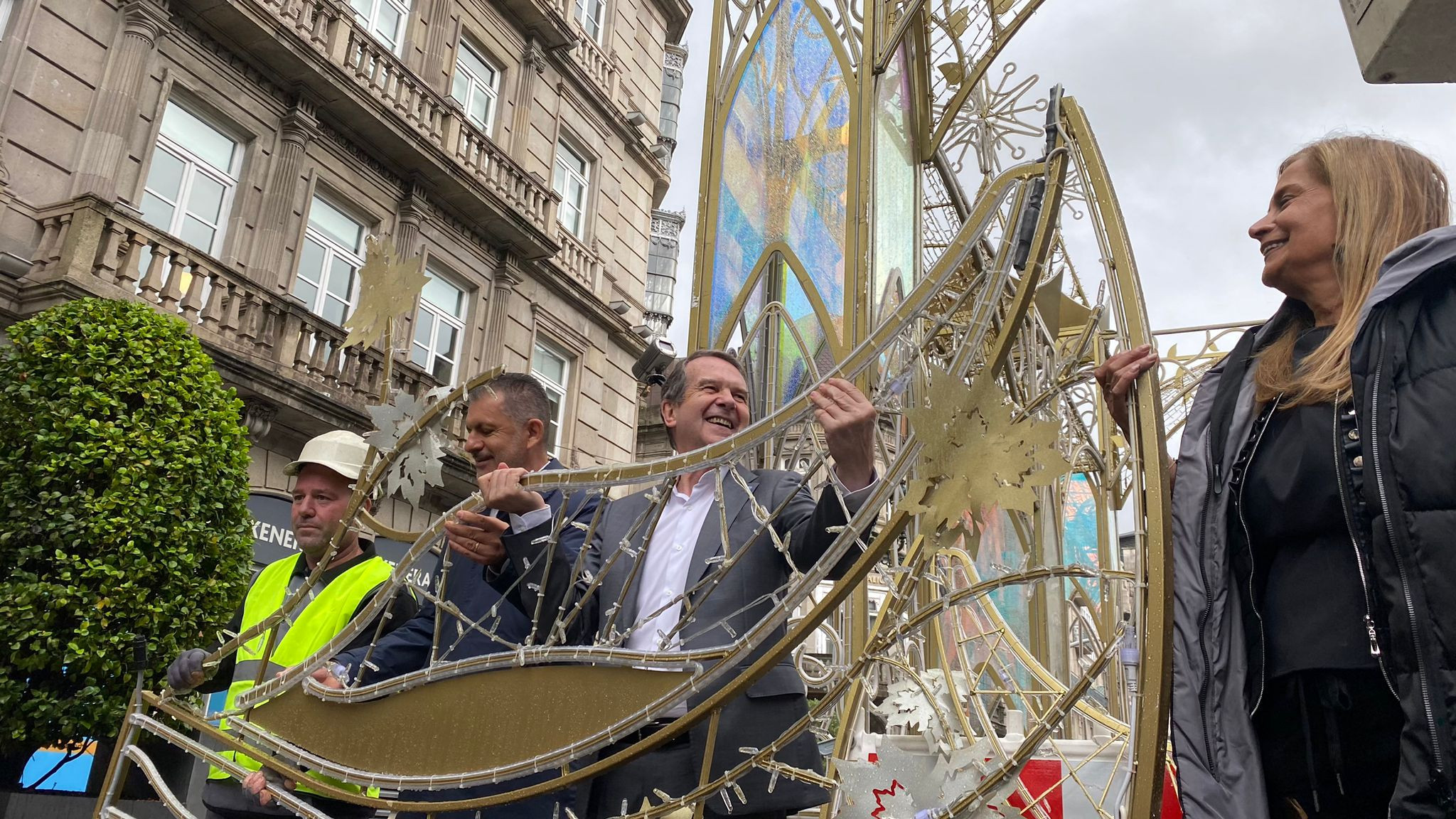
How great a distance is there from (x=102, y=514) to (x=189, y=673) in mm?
3565

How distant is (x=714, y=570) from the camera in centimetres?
166

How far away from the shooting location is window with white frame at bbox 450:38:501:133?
1195 centimetres

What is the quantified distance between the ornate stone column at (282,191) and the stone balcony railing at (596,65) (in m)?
5.15

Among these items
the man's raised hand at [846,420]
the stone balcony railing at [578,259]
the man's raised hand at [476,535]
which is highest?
the stone balcony railing at [578,259]

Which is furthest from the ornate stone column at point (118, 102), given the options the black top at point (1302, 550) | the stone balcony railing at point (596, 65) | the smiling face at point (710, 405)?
the black top at point (1302, 550)

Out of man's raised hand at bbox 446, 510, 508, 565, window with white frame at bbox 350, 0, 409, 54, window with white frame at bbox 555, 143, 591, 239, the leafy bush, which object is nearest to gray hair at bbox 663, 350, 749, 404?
man's raised hand at bbox 446, 510, 508, 565

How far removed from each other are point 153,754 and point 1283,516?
7.77 metres

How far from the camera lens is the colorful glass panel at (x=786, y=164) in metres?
3.64

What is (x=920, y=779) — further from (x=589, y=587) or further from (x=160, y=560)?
(x=160, y=560)

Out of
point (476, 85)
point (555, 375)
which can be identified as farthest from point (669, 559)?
point (476, 85)

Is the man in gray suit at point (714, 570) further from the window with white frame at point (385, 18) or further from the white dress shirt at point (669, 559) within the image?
the window with white frame at point (385, 18)

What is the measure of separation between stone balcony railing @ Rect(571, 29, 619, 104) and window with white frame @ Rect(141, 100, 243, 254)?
19.6 ft

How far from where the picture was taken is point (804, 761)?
1.64m

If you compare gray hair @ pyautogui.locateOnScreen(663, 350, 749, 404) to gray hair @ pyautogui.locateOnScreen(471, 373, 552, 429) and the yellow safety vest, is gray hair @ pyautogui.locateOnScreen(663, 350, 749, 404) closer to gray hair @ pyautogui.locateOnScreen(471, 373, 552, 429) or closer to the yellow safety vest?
gray hair @ pyautogui.locateOnScreen(471, 373, 552, 429)
